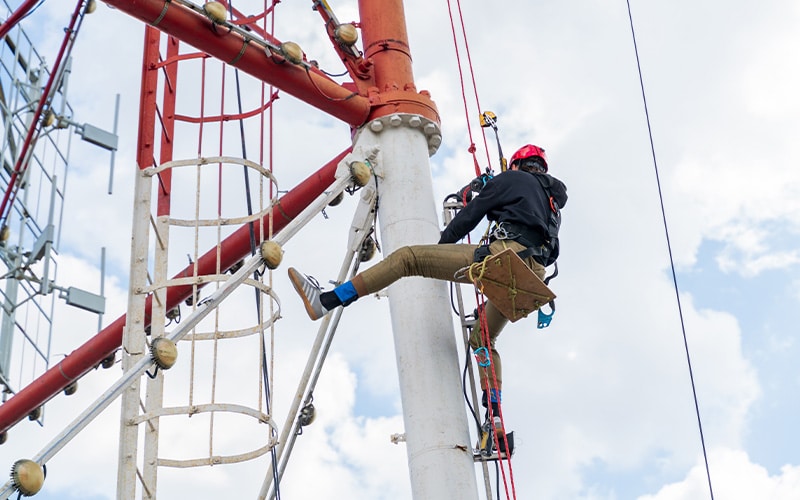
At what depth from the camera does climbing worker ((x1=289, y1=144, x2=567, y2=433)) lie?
7.30m

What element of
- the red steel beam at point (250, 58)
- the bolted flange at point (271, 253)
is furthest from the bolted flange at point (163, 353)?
the red steel beam at point (250, 58)

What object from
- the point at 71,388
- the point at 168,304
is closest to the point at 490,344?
the point at 168,304

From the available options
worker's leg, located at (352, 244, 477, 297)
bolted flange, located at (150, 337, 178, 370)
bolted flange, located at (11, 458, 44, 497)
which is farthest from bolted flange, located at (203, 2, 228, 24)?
bolted flange, located at (11, 458, 44, 497)

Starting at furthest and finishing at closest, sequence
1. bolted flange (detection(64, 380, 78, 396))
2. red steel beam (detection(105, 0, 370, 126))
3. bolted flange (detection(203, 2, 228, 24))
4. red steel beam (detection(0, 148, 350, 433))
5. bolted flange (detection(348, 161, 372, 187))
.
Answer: bolted flange (detection(64, 380, 78, 396)) → red steel beam (detection(0, 148, 350, 433)) → bolted flange (detection(348, 161, 372, 187)) → bolted flange (detection(203, 2, 228, 24)) → red steel beam (detection(105, 0, 370, 126))

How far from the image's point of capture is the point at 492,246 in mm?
7375

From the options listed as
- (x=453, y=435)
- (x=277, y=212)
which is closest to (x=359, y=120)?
(x=277, y=212)

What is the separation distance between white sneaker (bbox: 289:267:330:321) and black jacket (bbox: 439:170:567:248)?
96 centimetres

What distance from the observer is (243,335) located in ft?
25.2

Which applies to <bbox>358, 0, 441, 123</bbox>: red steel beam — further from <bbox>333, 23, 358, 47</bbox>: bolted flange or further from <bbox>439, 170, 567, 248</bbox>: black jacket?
<bbox>439, 170, 567, 248</bbox>: black jacket

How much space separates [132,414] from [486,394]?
219 cm

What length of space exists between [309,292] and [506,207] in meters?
1.38

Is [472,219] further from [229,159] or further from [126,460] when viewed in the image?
[126,460]

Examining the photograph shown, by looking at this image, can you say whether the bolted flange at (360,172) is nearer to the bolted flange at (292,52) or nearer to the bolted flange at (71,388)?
the bolted flange at (292,52)

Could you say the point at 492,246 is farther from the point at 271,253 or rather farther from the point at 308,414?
the point at 308,414
